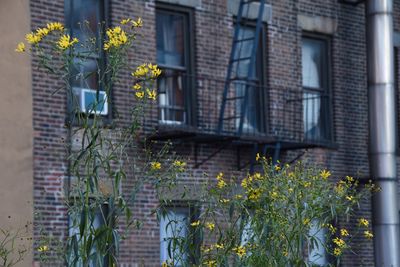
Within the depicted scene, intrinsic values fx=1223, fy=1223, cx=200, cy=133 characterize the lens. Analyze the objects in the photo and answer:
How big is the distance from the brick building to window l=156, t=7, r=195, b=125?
0.05 ft

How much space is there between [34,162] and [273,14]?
596 cm

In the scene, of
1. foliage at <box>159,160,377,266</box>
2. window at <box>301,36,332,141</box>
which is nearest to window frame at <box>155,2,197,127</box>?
window at <box>301,36,332,141</box>

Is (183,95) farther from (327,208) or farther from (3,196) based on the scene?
(327,208)

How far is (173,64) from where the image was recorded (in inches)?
754

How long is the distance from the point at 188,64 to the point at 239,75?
116cm

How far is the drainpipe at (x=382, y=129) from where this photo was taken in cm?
2127

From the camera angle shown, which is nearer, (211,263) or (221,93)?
(211,263)

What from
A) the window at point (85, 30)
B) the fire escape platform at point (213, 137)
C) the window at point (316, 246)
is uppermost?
the window at point (85, 30)

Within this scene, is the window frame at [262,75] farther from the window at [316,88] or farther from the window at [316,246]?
the window at [316,246]

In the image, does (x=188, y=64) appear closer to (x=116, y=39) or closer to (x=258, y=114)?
(x=258, y=114)

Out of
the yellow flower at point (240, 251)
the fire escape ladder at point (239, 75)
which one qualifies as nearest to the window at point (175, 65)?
the fire escape ladder at point (239, 75)

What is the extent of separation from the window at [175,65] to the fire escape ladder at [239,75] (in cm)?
61

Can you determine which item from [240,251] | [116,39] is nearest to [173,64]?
[240,251]

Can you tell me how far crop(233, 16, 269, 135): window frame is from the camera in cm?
2027
